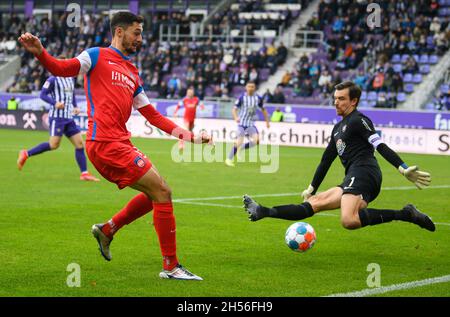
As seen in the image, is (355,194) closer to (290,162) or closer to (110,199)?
(110,199)

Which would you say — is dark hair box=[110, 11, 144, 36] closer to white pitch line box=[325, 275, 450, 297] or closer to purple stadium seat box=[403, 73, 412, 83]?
white pitch line box=[325, 275, 450, 297]

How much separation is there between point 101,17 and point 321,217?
38317mm

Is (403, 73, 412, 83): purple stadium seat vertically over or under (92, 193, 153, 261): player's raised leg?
over

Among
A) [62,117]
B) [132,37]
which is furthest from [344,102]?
[62,117]

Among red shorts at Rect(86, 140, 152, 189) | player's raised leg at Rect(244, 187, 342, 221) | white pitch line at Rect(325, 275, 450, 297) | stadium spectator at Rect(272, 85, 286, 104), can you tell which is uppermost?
red shorts at Rect(86, 140, 152, 189)

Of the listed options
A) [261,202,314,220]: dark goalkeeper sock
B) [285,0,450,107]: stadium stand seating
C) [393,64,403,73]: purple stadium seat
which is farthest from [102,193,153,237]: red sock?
[393,64,403,73]: purple stadium seat

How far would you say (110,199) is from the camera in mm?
13766

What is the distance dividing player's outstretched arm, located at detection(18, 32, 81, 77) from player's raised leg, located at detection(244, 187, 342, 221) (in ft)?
7.56

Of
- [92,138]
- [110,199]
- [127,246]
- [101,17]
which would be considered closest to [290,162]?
[110,199]

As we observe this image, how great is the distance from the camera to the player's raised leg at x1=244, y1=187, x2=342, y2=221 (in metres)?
8.33

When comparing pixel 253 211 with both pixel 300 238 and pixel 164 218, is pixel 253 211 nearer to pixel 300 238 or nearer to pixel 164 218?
pixel 300 238

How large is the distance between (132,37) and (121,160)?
3.77ft

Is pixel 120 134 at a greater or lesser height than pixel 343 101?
lesser

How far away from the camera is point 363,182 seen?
884 cm
